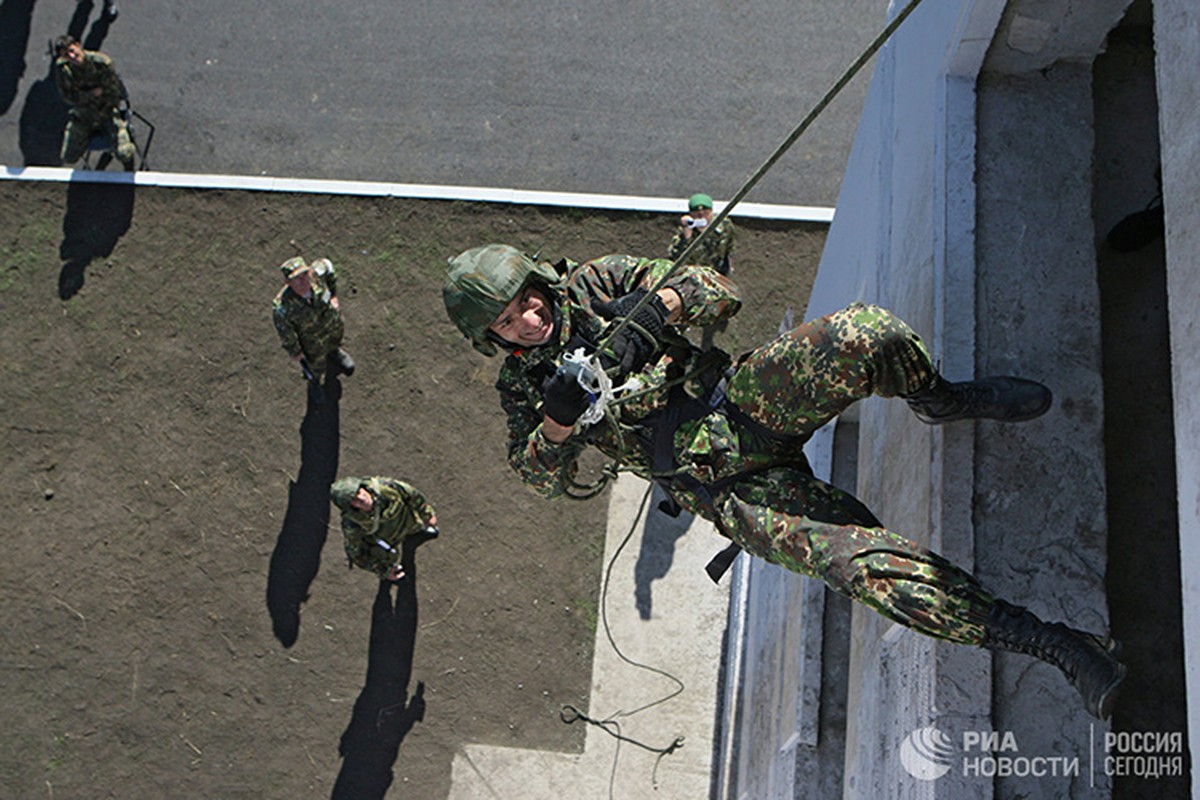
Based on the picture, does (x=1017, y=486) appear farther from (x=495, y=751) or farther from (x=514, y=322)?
(x=495, y=751)

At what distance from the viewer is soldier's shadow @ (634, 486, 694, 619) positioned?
29.4 feet

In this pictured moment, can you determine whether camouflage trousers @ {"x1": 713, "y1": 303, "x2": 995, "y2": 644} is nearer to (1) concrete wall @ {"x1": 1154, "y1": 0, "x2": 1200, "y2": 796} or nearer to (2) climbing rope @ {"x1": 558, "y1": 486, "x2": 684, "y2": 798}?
(1) concrete wall @ {"x1": 1154, "y1": 0, "x2": 1200, "y2": 796}

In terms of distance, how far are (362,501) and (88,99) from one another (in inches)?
218

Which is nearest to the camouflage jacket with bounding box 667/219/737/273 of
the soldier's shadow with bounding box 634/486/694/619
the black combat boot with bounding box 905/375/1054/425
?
the soldier's shadow with bounding box 634/486/694/619

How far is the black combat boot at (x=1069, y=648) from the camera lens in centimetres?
321

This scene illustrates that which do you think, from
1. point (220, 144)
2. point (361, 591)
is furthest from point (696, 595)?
point (220, 144)

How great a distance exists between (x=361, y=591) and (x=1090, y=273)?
690 cm

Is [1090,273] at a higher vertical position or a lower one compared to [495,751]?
higher

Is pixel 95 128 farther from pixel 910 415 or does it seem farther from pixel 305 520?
pixel 910 415

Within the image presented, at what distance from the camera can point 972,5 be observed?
409 cm

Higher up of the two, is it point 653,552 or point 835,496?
point 653,552

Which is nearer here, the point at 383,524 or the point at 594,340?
the point at 594,340

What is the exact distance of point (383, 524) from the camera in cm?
821

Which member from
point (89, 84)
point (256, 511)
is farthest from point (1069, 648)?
point (89, 84)
